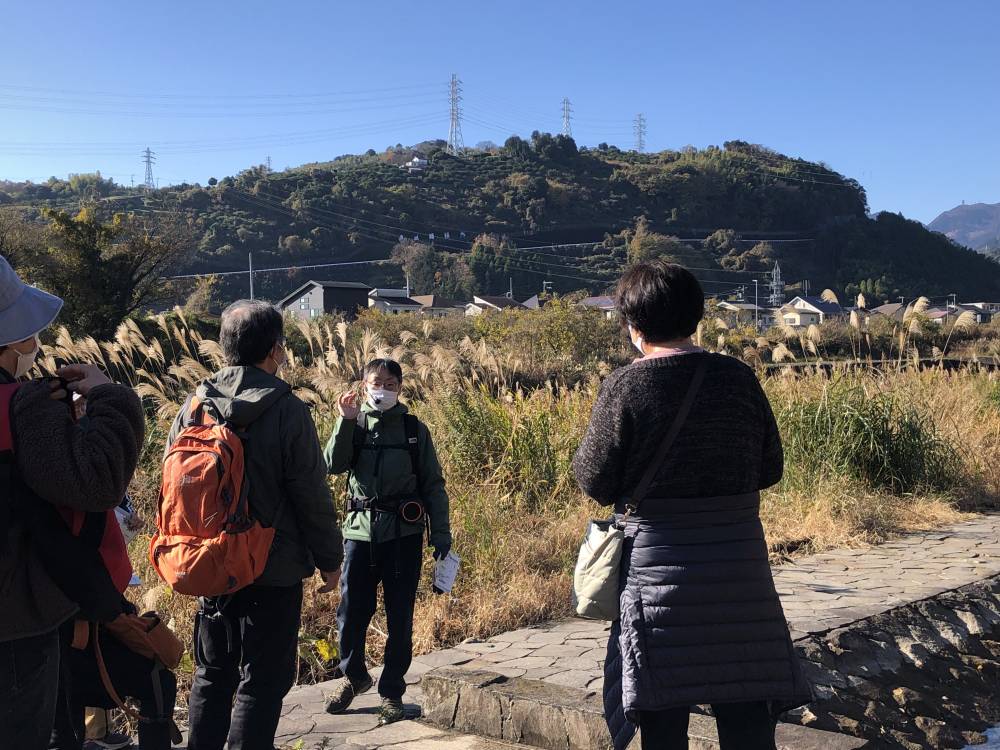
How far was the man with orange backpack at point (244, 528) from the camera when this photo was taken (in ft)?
10.3

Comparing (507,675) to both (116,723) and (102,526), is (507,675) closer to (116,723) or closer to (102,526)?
(116,723)

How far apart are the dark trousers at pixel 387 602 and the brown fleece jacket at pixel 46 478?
2086mm

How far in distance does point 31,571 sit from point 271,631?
1.00 meters

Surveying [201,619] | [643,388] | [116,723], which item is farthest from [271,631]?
[116,723]

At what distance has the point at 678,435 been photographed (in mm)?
2734

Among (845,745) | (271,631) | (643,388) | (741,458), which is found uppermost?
(643,388)

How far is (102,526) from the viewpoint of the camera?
275cm

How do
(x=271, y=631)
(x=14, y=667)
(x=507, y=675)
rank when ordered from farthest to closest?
(x=507, y=675) < (x=271, y=631) < (x=14, y=667)

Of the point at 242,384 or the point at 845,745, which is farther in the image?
the point at 845,745

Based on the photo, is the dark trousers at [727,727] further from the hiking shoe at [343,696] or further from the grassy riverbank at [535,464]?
the grassy riverbank at [535,464]

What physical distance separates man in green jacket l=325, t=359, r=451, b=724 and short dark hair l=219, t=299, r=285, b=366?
3.43 feet

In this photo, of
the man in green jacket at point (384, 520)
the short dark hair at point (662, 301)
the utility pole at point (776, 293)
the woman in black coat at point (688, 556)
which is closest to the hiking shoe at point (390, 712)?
the man in green jacket at point (384, 520)

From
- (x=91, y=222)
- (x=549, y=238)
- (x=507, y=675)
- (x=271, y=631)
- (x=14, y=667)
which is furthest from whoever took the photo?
(x=549, y=238)

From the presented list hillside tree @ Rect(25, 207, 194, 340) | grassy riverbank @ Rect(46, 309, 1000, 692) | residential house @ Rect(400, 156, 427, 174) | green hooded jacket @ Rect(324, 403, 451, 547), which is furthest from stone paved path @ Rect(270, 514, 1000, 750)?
residential house @ Rect(400, 156, 427, 174)
